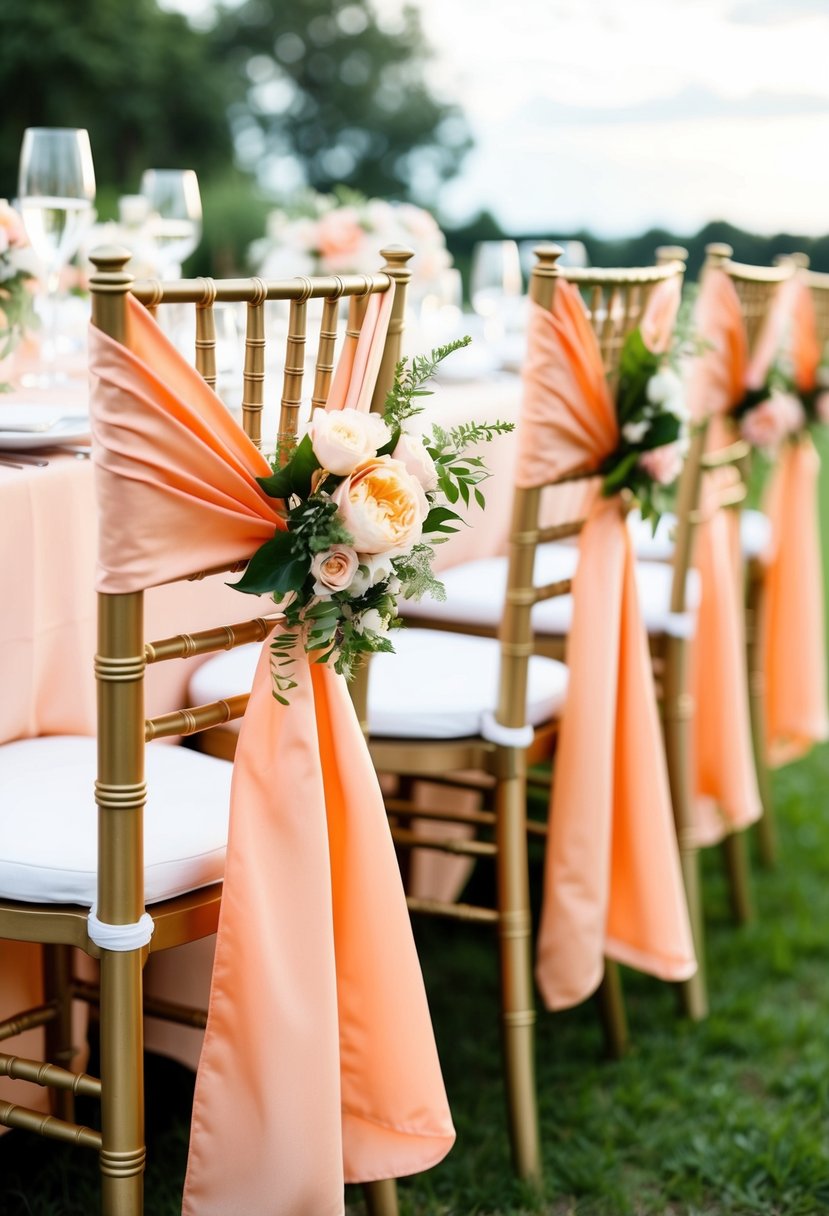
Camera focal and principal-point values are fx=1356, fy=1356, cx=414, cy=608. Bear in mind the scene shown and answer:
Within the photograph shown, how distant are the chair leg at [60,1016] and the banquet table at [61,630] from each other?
2 centimetres

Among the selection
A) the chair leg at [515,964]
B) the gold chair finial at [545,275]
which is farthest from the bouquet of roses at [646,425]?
the chair leg at [515,964]

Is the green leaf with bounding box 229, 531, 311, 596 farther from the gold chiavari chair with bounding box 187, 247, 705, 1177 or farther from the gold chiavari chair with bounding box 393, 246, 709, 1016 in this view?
the gold chiavari chair with bounding box 393, 246, 709, 1016

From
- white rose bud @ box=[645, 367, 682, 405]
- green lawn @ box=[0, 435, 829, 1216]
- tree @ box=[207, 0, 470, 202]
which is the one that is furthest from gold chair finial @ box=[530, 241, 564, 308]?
tree @ box=[207, 0, 470, 202]

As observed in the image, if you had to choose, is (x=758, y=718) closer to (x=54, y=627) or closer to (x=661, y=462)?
(x=661, y=462)

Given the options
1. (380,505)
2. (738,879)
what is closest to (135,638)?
(380,505)

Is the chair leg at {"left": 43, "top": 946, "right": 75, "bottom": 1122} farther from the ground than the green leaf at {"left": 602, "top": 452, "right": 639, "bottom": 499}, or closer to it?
closer to it

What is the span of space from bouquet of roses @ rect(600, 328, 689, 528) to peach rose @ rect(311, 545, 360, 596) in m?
0.82

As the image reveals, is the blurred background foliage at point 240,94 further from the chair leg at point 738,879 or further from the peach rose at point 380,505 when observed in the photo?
the peach rose at point 380,505

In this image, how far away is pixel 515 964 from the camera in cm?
193

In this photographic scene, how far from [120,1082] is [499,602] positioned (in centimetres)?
124

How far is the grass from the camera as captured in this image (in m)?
1.87

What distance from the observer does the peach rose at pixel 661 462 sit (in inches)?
78.7

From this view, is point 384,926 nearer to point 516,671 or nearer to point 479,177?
point 516,671

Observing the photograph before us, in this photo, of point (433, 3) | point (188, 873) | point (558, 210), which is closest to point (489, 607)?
point (188, 873)
